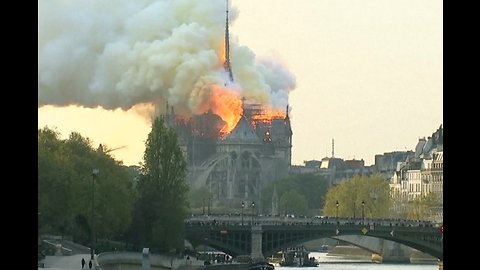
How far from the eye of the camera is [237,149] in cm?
16375

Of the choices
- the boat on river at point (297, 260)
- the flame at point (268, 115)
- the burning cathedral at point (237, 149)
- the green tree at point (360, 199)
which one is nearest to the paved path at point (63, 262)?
the boat on river at point (297, 260)

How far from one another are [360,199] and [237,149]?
35229 millimetres

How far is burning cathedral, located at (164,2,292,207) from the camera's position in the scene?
14712 cm

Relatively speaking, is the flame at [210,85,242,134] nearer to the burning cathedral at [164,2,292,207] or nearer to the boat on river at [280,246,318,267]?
the burning cathedral at [164,2,292,207]

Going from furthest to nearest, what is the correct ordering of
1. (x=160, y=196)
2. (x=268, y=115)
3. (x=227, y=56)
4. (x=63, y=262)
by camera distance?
(x=268, y=115) < (x=227, y=56) < (x=160, y=196) < (x=63, y=262)

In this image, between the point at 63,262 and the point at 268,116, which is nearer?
the point at 63,262

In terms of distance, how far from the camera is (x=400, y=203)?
138875 mm

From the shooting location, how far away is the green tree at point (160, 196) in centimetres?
6366

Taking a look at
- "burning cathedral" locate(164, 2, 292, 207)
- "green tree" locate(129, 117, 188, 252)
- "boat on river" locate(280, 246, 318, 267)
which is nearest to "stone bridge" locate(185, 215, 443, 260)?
"boat on river" locate(280, 246, 318, 267)

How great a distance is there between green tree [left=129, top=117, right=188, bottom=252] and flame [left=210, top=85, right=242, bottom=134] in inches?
2394

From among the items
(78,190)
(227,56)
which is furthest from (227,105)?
(78,190)

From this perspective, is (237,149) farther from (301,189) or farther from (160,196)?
(160,196)

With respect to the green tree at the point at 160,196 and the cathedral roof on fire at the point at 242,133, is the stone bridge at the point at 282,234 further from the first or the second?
the cathedral roof on fire at the point at 242,133
